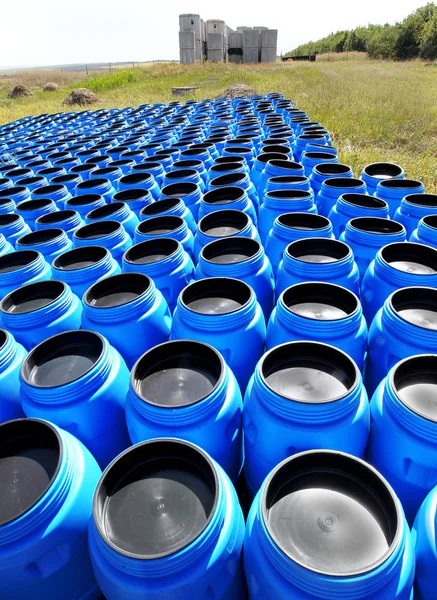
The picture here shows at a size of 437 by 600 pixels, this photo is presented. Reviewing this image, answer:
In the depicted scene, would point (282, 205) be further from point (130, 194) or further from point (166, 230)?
point (130, 194)

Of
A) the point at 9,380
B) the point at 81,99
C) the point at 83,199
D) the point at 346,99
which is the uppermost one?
the point at 346,99

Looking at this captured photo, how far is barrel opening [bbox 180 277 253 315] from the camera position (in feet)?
13.9

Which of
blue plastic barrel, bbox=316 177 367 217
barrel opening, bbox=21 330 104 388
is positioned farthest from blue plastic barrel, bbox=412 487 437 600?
blue plastic barrel, bbox=316 177 367 217

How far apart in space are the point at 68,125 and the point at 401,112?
48.2ft

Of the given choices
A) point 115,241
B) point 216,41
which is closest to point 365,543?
point 115,241

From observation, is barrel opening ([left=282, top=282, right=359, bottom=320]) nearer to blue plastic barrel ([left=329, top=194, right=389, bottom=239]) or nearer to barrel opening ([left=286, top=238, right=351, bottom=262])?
barrel opening ([left=286, top=238, right=351, bottom=262])

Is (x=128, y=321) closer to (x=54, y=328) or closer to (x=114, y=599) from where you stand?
(x=54, y=328)

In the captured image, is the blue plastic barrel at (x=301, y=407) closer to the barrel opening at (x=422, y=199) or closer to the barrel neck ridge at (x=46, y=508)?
the barrel neck ridge at (x=46, y=508)

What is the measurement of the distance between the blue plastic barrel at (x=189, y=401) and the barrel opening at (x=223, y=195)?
13.6 feet

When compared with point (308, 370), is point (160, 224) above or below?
above

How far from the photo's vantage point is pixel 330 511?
8.04 ft

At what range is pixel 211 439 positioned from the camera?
306 cm

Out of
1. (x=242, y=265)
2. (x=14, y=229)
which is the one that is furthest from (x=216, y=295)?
(x=14, y=229)

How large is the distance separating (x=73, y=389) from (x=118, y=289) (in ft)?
5.66
